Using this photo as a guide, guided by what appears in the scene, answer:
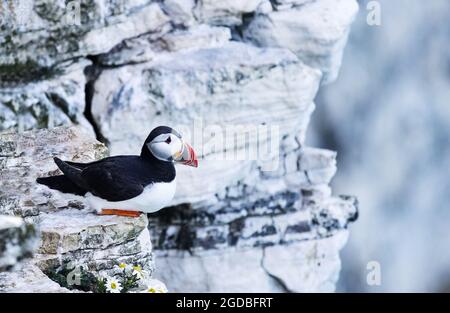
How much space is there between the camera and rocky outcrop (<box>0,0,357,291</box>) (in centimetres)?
696

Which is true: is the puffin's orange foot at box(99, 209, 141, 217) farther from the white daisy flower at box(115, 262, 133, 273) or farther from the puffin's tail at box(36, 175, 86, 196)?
the white daisy flower at box(115, 262, 133, 273)

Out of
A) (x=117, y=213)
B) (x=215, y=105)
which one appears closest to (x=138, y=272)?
(x=117, y=213)

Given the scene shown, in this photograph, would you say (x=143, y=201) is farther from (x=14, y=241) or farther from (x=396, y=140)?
(x=396, y=140)

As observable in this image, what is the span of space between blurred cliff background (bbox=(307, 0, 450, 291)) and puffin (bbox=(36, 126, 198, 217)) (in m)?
5.41

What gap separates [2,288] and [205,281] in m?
4.63

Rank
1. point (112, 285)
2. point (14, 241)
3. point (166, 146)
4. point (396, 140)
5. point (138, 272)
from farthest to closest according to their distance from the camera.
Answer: point (396, 140) < point (166, 146) < point (138, 272) < point (112, 285) < point (14, 241)

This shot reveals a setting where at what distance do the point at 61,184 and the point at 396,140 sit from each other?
594 centimetres

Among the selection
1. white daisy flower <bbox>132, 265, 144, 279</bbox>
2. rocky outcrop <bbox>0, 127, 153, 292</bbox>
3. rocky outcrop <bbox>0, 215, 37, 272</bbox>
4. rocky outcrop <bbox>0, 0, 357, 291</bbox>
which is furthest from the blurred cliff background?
rocky outcrop <bbox>0, 215, 37, 272</bbox>

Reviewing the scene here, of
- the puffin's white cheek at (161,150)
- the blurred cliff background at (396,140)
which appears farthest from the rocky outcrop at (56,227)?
the blurred cliff background at (396,140)

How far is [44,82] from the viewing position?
699 centimetres

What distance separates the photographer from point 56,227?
13.5 ft

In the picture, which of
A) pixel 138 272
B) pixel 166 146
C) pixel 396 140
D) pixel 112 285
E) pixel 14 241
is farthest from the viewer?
pixel 396 140

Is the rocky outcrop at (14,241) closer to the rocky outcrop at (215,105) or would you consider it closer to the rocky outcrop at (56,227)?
the rocky outcrop at (56,227)
